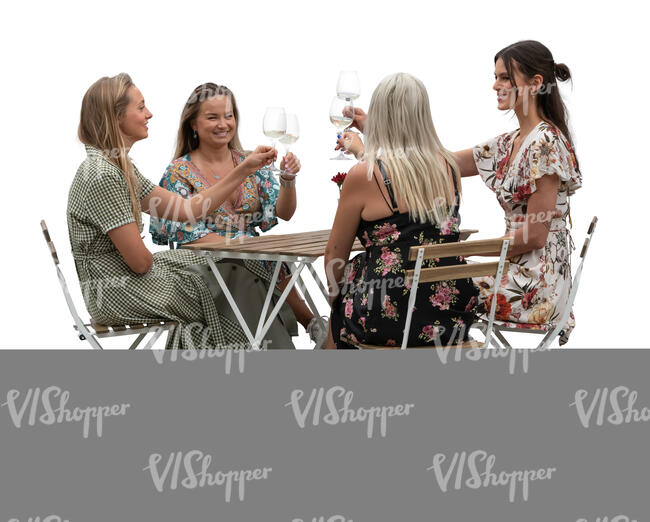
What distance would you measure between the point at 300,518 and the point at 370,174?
1.40 m

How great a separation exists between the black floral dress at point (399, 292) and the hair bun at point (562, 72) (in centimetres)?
103

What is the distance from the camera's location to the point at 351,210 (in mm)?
4793

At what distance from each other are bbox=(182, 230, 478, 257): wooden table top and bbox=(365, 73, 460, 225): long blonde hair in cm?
52

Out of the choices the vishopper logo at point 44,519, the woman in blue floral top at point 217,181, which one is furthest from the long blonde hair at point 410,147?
the vishopper logo at point 44,519

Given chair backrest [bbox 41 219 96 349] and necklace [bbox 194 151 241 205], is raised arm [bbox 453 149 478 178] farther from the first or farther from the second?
chair backrest [bbox 41 219 96 349]

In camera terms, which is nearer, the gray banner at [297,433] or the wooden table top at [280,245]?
the gray banner at [297,433]

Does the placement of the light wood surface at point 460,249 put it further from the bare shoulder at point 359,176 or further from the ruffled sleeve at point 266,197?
the ruffled sleeve at point 266,197

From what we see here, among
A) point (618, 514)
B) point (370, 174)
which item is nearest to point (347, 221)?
point (370, 174)

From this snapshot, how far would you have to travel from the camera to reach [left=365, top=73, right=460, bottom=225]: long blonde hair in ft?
15.5

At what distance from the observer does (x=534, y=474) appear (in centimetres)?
444

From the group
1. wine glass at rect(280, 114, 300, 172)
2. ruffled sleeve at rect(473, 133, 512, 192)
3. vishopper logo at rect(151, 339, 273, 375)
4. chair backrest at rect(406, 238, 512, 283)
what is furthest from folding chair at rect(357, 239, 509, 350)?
wine glass at rect(280, 114, 300, 172)

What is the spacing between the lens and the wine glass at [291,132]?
539 centimetres

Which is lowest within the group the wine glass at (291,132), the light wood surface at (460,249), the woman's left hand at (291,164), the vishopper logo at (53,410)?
the vishopper logo at (53,410)

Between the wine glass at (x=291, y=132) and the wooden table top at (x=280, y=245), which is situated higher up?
the wine glass at (x=291, y=132)
